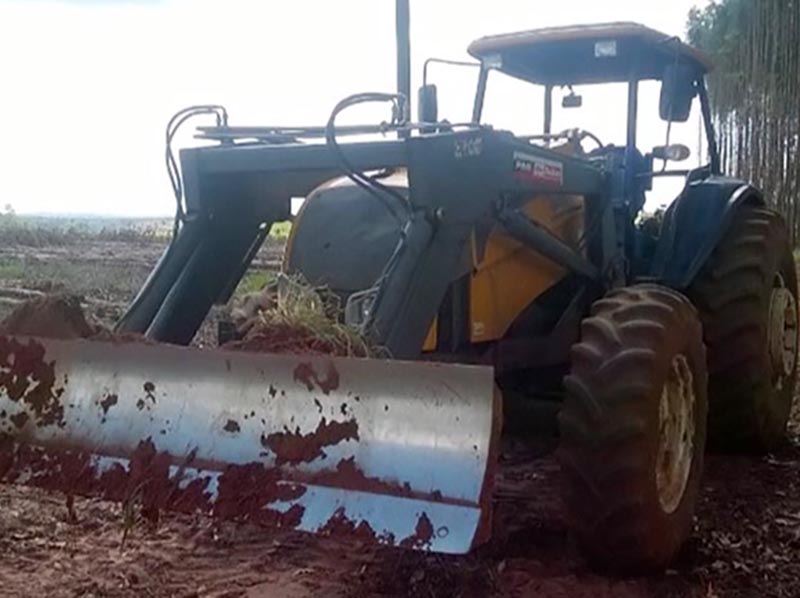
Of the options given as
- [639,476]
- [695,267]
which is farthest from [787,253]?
[639,476]

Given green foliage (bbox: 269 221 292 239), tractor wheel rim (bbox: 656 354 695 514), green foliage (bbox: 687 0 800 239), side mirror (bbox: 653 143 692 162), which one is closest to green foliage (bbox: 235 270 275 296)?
green foliage (bbox: 269 221 292 239)

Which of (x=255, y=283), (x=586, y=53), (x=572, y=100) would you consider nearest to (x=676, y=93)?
(x=586, y=53)

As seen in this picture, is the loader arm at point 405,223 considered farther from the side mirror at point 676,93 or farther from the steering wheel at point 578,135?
the side mirror at point 676,93

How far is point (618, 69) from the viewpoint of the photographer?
18.9 ft

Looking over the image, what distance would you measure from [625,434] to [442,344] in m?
Answer: 1.06

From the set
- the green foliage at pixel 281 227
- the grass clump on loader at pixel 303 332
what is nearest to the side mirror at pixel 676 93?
the green foliage at pixel 281 227

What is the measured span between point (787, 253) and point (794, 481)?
4.23 ft

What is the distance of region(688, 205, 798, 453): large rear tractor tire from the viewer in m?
5.42

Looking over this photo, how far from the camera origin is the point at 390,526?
9.91ft

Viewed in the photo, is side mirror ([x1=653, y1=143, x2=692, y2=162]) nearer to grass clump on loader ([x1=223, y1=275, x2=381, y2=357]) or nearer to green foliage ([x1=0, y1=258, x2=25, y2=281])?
grass clump on loader ([x1=223, y1=275, x2=381, y2=357])

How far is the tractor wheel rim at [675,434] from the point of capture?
3.88m

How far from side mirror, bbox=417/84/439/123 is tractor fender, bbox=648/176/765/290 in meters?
1.33

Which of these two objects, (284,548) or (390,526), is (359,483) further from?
(284,548)

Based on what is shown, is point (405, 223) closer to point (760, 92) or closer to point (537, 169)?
point (537, 169)
